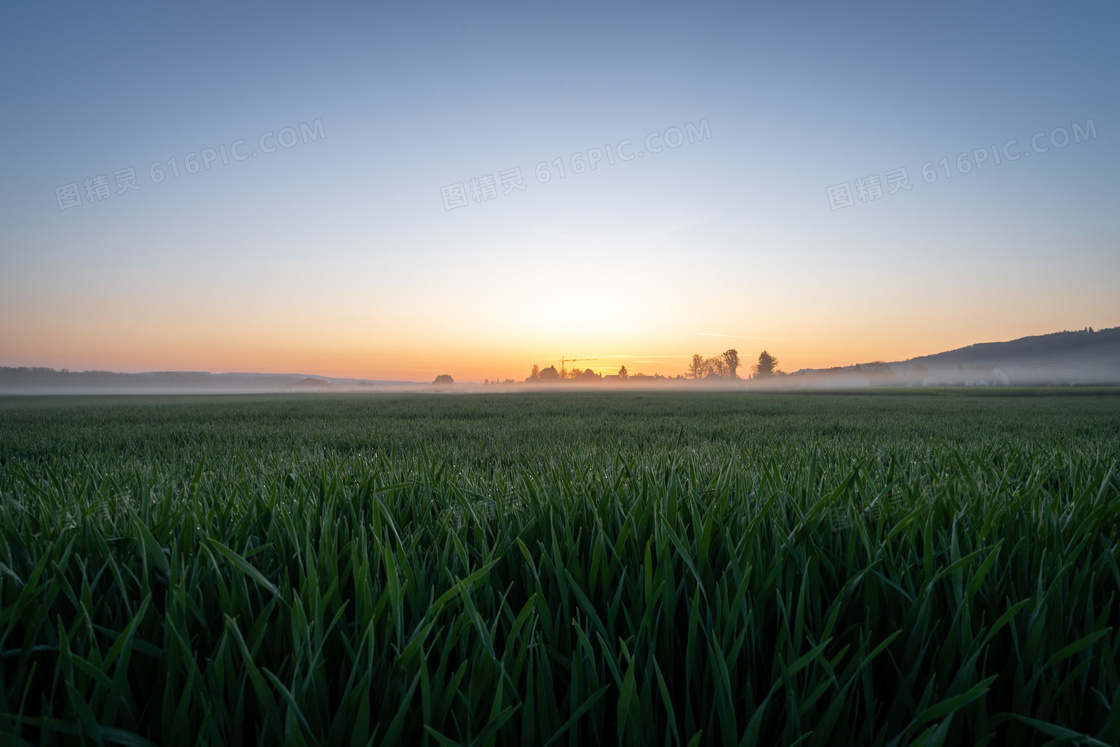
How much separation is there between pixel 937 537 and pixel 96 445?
7232 mm

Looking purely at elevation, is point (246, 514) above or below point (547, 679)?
above

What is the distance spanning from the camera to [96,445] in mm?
5352

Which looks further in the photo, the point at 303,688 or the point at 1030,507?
the point at 1030,507

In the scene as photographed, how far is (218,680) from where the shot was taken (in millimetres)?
644

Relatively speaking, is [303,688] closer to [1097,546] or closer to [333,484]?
[333,484]

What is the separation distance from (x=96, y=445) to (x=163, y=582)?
6109 millimetres

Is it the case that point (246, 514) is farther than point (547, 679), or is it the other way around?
point (246, 514)

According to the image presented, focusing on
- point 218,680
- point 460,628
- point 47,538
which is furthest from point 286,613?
point 47,538

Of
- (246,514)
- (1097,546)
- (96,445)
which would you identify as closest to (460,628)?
(246,514)

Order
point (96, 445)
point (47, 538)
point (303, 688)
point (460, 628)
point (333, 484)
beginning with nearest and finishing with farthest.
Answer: point (303, 688)
point (460, 628)
point (47, 538)
point (333, 484)
point (96, 445)

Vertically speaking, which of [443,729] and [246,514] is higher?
[246,514]

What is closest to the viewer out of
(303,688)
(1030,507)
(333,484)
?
(303,688)

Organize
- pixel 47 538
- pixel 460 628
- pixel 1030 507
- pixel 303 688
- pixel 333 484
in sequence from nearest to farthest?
pixel 303 688 → pixel 460 628 → pixel 47 538 → pixel 1030 507 → pixel 333 484

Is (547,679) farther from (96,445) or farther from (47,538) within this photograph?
(96,445)
